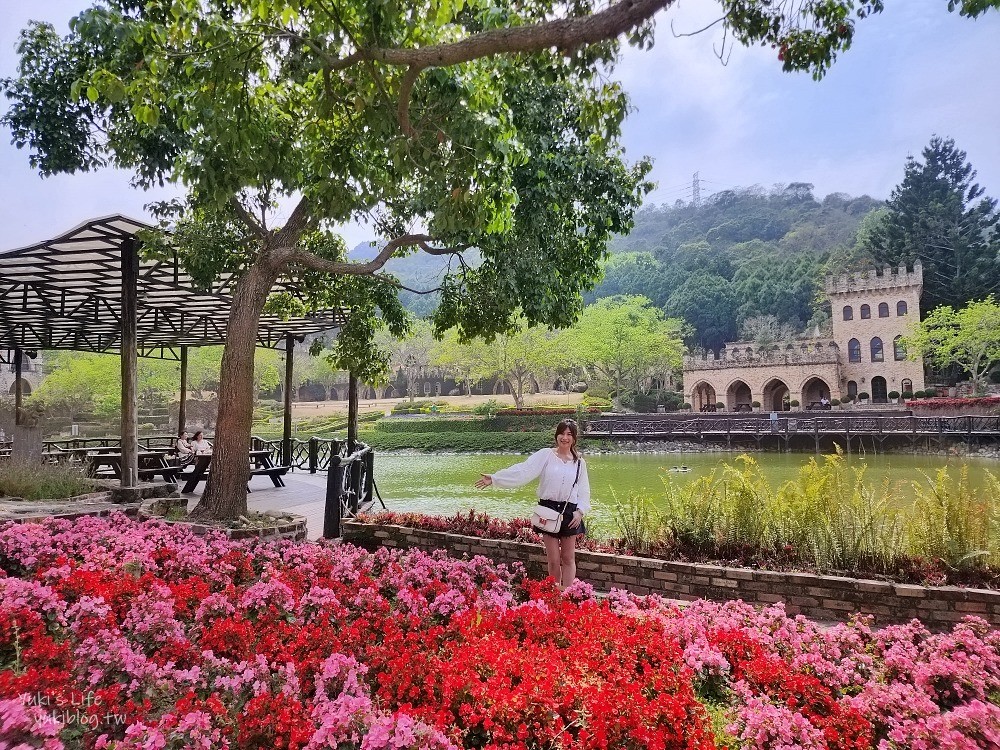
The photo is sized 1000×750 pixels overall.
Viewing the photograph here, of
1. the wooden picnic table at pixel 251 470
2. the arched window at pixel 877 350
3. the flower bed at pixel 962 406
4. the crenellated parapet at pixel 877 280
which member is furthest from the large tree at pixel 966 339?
the wooden picnic table at pixel 251 470

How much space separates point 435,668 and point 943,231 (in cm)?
4945

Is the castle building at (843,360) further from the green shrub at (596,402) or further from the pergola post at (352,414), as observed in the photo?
the pergola post at (352,414)

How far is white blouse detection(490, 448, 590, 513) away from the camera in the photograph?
13.7 feet

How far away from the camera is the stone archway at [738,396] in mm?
41156

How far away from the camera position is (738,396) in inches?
1694

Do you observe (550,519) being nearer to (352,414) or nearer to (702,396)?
(352,414)

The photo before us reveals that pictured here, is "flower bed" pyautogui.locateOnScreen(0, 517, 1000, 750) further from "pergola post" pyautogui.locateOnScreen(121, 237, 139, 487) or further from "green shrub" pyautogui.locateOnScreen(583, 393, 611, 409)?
"green shrub" pyautogui.locateOnScreen(583, 393, 611, 409)

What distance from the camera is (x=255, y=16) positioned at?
15.0ft

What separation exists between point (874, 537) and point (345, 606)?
364 cm

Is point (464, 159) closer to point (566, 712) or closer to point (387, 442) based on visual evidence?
point (566, 712)

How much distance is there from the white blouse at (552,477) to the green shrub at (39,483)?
5610 mm

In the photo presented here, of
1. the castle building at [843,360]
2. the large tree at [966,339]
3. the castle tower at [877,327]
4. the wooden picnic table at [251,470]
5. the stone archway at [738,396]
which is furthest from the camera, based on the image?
the stone archway at [738,396]

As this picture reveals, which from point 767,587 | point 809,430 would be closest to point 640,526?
point 767,587

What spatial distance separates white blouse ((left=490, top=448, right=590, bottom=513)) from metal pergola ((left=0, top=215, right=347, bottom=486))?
5.46m
